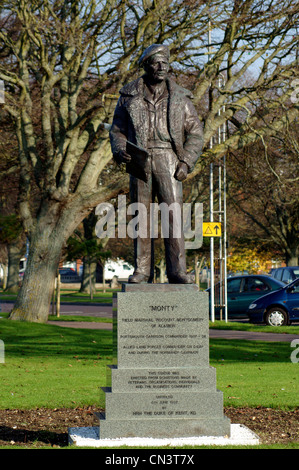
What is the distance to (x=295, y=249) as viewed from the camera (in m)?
42.3

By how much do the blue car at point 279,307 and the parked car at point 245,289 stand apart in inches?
105

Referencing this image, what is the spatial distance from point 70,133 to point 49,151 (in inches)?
29.3

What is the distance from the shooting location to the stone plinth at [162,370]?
6879mm

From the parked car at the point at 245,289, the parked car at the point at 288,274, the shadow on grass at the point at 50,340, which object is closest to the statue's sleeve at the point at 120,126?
the shadow on grass at the point at 50,340

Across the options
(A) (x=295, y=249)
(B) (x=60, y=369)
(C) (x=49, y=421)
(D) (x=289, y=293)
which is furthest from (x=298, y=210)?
(C) (x=49, y=421)

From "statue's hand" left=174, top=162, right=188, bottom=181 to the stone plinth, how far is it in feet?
3.82

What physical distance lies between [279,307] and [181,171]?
15.3 m

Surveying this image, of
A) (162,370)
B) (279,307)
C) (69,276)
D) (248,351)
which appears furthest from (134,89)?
(69,276)

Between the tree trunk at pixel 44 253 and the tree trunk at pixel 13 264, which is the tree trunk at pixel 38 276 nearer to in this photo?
the tree trunk at pixel 44 253

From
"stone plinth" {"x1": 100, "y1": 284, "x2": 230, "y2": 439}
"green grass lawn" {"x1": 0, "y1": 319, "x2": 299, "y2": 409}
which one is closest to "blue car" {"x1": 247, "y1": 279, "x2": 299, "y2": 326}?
"green grass lawn" {"x1": 0, "y1": 319, "x2": 299, "y2": 409}

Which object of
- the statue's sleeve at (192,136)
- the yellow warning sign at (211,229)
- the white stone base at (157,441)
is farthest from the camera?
the yellow warning sign at (211,229)

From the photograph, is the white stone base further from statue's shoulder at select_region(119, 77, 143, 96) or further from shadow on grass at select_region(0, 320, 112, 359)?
shadow on grass at select_region(0, 320, 112, 359)

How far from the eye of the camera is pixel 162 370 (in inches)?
277

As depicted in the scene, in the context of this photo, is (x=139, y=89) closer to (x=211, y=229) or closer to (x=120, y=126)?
(x=120, y=126)
